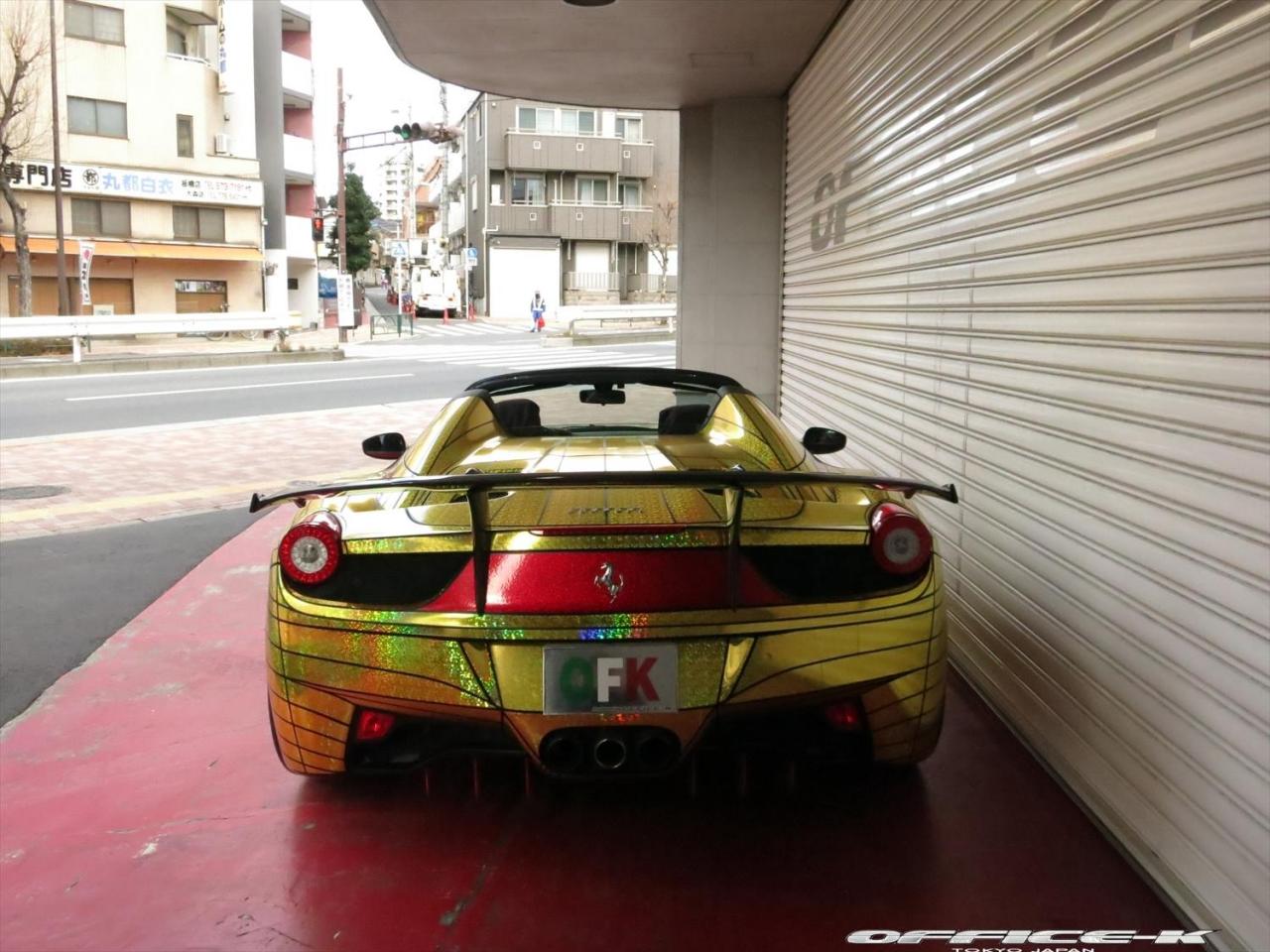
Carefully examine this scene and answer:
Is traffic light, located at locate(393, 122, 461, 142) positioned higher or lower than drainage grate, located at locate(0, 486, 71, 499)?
higher

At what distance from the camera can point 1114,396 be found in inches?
114

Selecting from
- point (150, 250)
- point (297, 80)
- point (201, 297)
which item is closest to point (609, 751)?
point (150, 250)

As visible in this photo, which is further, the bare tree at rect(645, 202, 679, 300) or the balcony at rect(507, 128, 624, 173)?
the bare tree at rect(645, 202, 679, 300)

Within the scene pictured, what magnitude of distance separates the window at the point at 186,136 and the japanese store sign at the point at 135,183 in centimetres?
90

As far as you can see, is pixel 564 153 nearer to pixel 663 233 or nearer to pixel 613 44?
pixel 663 233

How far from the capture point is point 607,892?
8.73 feet

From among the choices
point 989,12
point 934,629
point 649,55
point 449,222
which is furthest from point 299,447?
point 449,222

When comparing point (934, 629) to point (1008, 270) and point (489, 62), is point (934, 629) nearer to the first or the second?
point (1008, 270)

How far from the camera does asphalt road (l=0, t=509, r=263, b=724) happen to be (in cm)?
468

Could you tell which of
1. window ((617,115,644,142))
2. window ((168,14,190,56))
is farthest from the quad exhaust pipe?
window ((617,115,644,142))

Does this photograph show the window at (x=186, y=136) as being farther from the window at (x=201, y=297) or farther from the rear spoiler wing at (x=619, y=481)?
the rear spoiler wing at (x=619, y=481)

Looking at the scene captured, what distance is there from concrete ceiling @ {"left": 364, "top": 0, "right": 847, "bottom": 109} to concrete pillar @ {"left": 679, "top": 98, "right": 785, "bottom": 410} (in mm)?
352

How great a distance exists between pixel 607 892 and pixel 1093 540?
1604 mm

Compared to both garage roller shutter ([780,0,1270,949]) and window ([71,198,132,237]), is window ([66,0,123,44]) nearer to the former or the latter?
window ([71,198,132,237])
